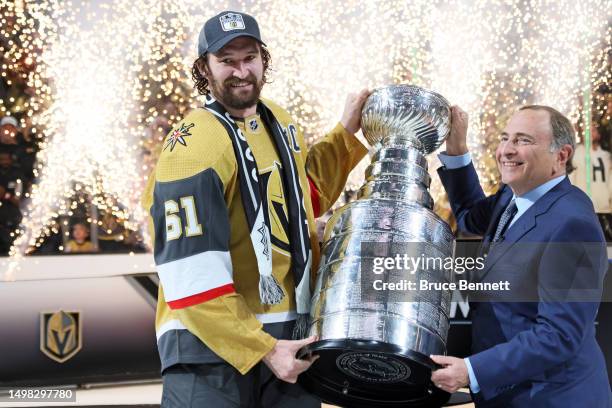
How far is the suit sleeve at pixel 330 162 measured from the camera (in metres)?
2.13

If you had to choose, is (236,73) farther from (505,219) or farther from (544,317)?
(544,317)

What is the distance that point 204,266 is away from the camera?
1.66 m

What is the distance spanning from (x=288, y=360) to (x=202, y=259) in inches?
11.1

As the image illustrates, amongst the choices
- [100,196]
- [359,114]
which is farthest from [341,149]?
[100,196]

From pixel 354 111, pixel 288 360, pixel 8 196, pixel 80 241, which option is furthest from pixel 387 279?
pixel 8 196

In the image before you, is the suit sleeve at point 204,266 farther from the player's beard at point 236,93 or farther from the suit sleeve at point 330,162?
the suit sleeve at point 330,162

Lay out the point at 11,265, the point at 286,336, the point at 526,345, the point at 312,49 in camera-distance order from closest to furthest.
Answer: the point at 526,345 → the point at 286,336 → the point at 11,265 → the point at 312,49

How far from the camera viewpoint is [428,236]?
171 centimetres

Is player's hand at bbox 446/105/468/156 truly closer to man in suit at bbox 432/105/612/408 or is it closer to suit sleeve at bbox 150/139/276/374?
man in suit at bbox 432/105/612/408

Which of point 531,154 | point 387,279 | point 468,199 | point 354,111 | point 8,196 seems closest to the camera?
point 387,279

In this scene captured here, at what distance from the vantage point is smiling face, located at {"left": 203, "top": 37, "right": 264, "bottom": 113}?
182 centimetres

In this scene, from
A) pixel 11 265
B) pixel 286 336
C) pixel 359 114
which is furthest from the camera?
pixel 11 265

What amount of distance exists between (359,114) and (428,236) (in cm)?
52

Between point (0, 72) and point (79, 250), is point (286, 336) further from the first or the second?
point (0, 72)
